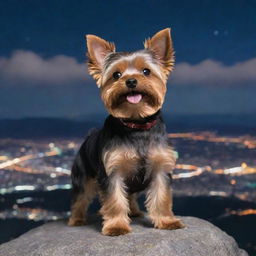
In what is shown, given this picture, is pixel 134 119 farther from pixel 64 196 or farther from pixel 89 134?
pixel 64 196

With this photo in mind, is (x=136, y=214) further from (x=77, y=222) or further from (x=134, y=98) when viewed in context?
(x=134, y=98)

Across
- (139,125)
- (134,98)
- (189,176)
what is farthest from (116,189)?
(189,176)

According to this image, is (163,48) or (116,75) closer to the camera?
(116,75)

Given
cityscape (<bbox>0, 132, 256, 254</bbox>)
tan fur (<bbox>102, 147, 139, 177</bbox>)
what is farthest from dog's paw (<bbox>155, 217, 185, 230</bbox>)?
cityscape (<bbox>0, 132, 256, 254</bbox>)

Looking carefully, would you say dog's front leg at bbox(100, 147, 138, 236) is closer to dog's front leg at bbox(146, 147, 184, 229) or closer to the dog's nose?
dog's front leg at bbox(146, 147, 184, 229)

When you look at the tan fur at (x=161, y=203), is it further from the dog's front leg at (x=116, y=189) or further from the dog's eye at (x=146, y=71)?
the dog's eye at (x=146, y=71)

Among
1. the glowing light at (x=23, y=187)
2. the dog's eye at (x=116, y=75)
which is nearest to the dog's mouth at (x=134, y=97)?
the dog's eye at (x=116, y=75)

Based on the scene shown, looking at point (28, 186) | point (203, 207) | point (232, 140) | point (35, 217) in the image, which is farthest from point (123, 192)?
point (232, 140)
